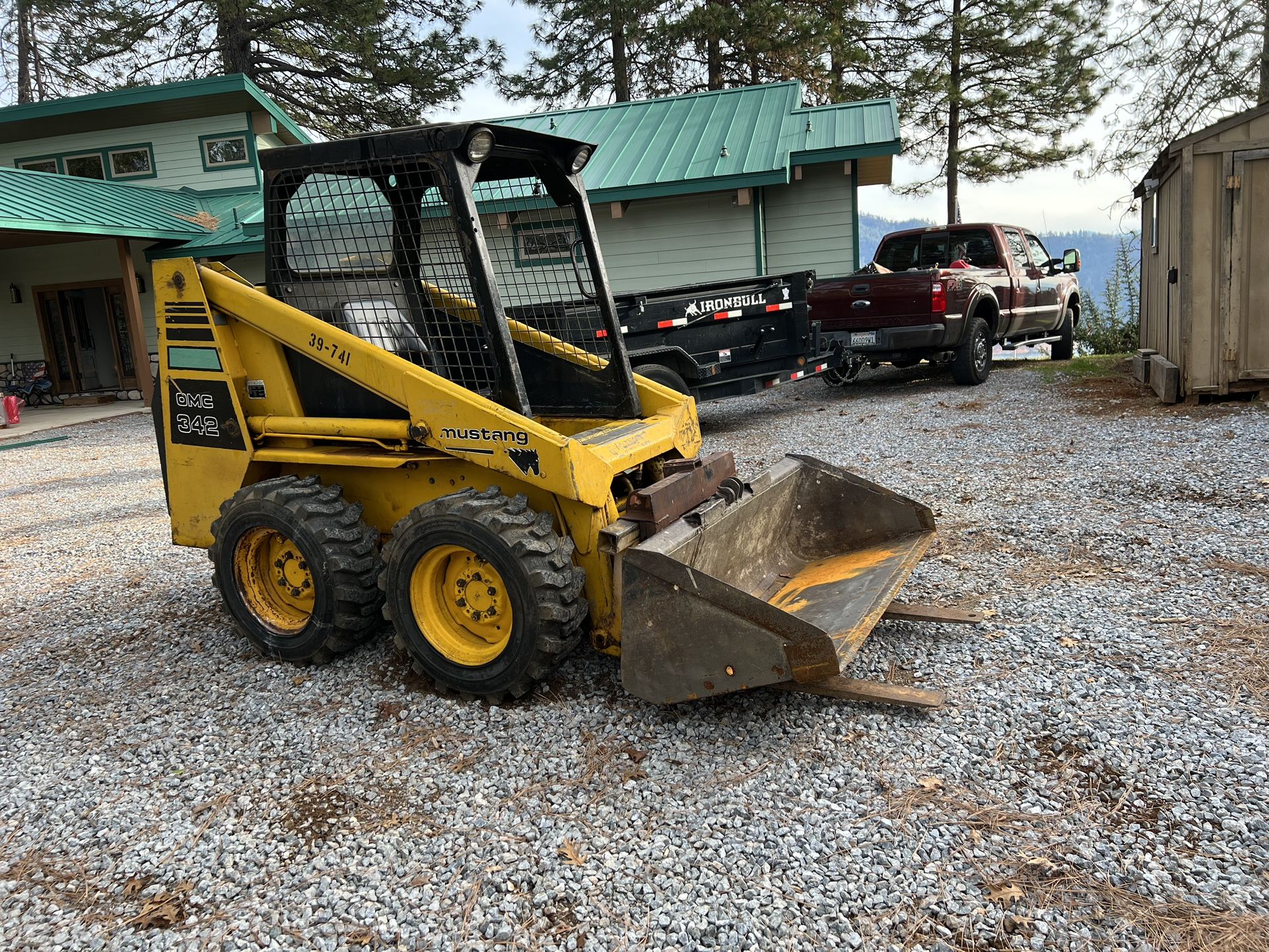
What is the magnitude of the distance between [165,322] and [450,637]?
210 cm

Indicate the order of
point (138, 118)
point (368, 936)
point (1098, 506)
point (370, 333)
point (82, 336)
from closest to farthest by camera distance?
point (368, 936) → point (370, 333) → point (1098, 506) → point (138, 118) → point (82, 336)

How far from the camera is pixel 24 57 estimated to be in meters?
24.4

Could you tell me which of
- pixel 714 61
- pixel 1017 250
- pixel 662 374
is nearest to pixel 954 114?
pixel 714 61

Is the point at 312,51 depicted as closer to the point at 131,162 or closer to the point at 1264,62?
the point at 131,162

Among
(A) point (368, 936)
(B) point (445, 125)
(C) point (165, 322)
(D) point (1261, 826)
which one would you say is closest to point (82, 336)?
(C) point (165, 322)

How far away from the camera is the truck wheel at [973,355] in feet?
37.2

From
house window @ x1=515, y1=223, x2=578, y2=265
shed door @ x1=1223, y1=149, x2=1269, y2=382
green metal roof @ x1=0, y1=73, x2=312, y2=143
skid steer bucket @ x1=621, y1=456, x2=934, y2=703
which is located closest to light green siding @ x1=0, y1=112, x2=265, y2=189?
green metal roof @ x1=0, y1=73, x2=312, y2=143

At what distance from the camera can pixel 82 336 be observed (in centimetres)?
1905

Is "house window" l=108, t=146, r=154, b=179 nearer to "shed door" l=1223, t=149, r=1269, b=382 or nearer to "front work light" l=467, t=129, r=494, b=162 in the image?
"front work light" l=467, t=129, r=494, b=162

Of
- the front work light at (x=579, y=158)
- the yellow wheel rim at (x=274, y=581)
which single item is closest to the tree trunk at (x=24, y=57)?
the yellow wheel rim at (x=274, y=581)

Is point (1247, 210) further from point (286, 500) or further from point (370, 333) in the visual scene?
point (286, 500)

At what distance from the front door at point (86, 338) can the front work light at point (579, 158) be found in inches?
683

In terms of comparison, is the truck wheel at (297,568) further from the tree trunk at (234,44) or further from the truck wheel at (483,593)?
the tree trunk at (234,44)

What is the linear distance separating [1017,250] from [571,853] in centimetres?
1188
